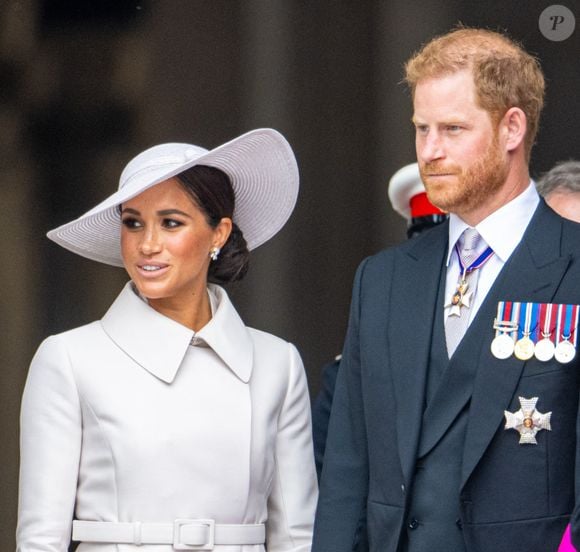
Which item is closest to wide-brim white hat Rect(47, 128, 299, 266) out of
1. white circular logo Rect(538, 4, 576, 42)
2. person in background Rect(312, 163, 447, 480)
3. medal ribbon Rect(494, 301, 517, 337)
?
person in background Rect(312, 163, 447, 480)

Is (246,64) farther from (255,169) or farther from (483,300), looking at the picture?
(483,300)

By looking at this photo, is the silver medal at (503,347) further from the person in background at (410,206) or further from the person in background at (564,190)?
the person in background at (410,206)

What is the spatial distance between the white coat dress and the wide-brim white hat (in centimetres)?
22

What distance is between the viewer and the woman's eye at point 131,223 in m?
4.25

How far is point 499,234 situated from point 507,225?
0.03 metres

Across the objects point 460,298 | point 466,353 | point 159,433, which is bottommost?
point 159,433

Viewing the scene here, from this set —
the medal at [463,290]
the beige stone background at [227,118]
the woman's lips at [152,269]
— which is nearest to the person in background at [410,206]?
the beige stone background at [227,118]

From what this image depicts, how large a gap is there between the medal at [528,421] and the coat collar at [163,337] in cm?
85

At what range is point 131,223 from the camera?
4.26m

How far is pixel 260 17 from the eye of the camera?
5961mm

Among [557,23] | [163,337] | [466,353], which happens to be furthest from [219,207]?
[557,23]

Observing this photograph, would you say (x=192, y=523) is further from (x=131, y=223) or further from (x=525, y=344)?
(x=525, y=344)

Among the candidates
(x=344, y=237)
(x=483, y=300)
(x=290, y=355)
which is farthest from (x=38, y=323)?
(x=483, y=300)

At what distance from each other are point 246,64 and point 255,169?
1626 millimetres
